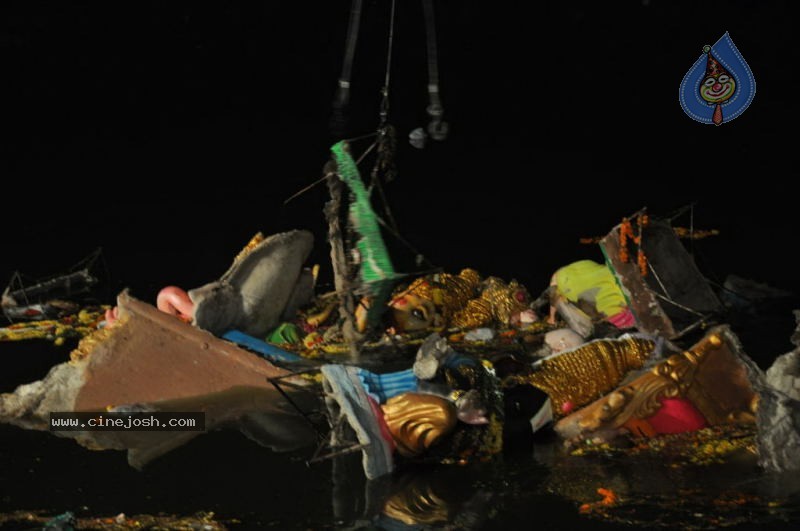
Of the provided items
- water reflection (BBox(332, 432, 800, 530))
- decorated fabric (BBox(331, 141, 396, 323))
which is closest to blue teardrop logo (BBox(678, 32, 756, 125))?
decorated fabric (BBox(331, 141, 396, 323))

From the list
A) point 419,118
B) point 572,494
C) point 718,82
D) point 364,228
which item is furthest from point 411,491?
point 419,118

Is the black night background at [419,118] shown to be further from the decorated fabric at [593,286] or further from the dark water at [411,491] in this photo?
the dark water at [411,491]

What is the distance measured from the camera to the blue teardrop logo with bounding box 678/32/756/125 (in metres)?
7.77

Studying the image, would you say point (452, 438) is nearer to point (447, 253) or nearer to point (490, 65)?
point (447, 253)

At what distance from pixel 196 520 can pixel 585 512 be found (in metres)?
1.45

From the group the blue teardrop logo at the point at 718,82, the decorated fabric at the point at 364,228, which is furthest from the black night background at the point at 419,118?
the decorated fabric at the point at 364,228

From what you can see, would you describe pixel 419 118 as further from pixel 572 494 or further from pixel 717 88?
pixel 572 494

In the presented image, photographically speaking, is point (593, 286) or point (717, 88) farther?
point (717, 88)

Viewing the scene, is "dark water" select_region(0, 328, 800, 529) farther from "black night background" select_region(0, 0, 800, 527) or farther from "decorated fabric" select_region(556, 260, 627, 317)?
"black night background" select_region(0, 0, 800, 527)

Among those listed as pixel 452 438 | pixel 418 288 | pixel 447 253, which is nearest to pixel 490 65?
pixel 447 253

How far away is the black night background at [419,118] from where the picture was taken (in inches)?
380

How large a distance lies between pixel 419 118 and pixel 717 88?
3976mm

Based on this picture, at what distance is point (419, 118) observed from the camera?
36.7ft

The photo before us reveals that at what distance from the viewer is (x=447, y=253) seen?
8.72m
